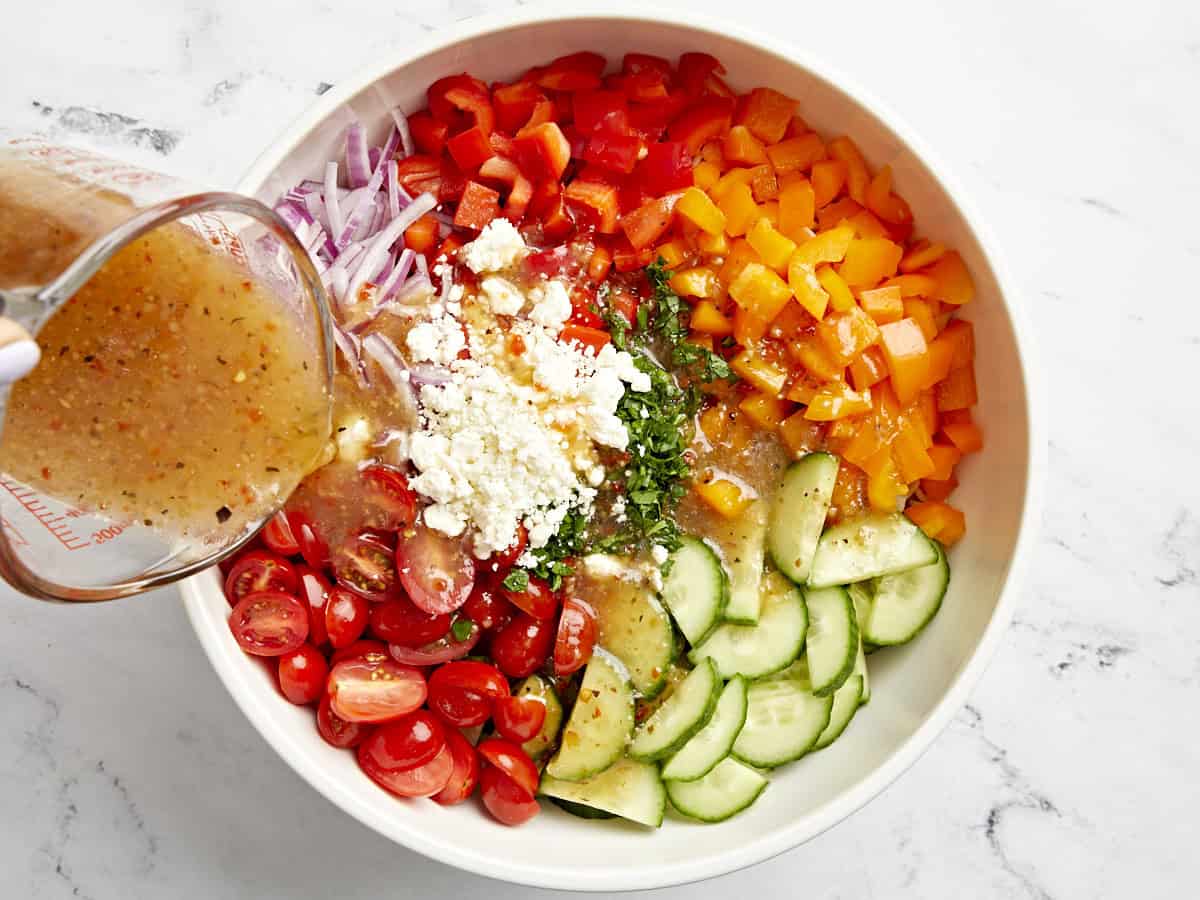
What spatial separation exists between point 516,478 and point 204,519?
0.68m

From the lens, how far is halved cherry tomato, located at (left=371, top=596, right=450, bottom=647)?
257 centimetres

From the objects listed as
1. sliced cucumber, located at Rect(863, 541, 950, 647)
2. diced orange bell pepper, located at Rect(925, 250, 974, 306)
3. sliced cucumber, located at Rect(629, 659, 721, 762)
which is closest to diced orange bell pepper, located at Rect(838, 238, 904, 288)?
diced orange bell pepper, located at Rect(925, 250, 974, 306)

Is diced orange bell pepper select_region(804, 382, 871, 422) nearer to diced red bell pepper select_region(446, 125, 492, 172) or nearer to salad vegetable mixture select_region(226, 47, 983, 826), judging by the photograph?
salad vegetable mixture select_region(226, 47, 983, 826)

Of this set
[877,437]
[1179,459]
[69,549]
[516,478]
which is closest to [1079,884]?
[1179,459]

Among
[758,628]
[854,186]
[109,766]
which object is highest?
[854,186]

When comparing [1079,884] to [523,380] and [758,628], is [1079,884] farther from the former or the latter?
[523,380]

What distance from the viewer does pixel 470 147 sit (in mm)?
2645

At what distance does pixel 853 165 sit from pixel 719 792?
1.60m

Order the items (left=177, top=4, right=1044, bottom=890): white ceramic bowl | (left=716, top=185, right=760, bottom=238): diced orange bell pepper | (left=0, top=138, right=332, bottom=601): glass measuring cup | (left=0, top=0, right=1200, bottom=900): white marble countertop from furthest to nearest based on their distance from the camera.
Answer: (left=0, top=0, right=1200, bottom=900): white marble countertop
(left=716, top=185, right=760, bottom=238): diced orange bell pepper
(left=177, top=4, right=1044, bottom=890): white ceramic bowl
(left=0, top=138, right=332, bottom=601): glass measuring cup

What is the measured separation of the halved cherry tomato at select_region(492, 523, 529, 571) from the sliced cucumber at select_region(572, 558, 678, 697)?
17cm

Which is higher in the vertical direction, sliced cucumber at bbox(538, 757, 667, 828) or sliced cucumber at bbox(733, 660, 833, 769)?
sliced cucumber at bbox(733, 660, 833, 769)

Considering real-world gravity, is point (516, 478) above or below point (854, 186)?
below

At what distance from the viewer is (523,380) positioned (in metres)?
2.55

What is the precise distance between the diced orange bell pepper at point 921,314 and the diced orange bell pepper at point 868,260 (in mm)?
98
